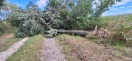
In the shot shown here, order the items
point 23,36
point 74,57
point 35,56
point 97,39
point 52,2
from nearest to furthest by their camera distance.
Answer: point 74,57 < point 35,56 < point 97,39 < point 23,36 < point 52,2

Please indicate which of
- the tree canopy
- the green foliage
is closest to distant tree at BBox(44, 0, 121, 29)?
the tree canopy

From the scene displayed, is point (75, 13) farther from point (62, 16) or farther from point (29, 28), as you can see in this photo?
point (29, 28)

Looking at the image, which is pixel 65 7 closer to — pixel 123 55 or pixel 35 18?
pixel 35 18

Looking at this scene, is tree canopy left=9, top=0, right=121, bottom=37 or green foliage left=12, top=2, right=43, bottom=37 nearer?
tree canopy left=9, top=0, right=121, bottom=37

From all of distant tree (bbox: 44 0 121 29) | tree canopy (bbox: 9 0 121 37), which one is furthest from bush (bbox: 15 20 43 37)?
distant tree (bbox: 44 0 121 29)

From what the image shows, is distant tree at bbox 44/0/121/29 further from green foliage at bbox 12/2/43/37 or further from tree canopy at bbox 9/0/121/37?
green foliage at bbox 12/2/43/37

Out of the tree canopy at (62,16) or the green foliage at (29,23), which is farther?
the green foliage at (29,23)

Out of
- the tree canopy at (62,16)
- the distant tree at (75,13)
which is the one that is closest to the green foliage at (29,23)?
the tree canopy at (62,16)

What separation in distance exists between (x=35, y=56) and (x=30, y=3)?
1117cm

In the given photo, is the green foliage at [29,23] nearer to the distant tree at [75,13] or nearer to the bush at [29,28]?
the bush at [29,28]

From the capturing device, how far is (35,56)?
27.8 ft

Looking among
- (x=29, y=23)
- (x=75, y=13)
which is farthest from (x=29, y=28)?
(x=75, y=13)

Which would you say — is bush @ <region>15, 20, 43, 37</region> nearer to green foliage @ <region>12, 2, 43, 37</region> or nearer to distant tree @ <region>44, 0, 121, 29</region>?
green foliage @ <region>12, 2, 43, 37</region>

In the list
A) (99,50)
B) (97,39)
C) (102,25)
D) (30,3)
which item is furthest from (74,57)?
(30,3)
